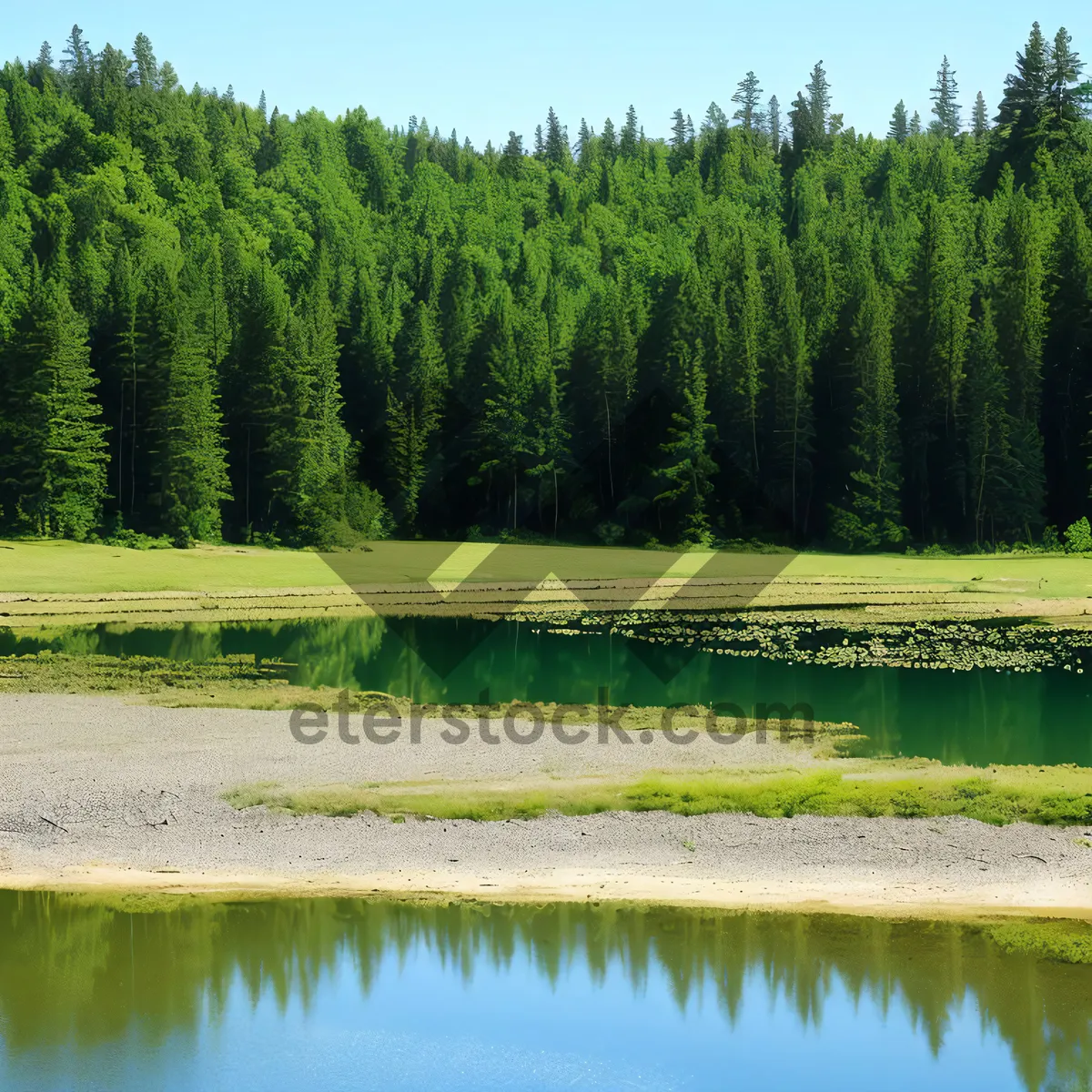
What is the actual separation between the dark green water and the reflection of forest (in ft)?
34.1

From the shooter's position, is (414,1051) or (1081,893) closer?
(414,1051)

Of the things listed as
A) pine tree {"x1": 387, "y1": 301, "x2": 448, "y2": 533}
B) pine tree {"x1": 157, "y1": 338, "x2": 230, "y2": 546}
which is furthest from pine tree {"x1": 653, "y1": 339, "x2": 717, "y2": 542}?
pine tree {"x1": 157, "y1": 338, "x2": 230, "y2": 546}

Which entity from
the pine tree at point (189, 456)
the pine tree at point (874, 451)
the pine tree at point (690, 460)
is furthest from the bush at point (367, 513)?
the pine tree at point (874, 451)

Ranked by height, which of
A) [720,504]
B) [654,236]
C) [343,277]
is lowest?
[720,504]

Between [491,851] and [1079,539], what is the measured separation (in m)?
61.3

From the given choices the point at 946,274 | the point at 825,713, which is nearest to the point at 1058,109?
the point at 946,274

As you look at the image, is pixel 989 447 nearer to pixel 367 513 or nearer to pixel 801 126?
pixel 367 513

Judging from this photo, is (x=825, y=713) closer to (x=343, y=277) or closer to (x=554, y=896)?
(x=554, y=896)

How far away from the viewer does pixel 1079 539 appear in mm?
73000

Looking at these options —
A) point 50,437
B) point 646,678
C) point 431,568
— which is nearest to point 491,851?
point 646,678

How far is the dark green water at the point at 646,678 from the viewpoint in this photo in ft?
94.1

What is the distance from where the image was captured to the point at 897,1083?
44.0 ft

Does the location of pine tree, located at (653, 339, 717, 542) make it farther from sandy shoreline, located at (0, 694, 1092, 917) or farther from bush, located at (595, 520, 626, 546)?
sandy shoreline, located at (0, 694, 1092, 917)

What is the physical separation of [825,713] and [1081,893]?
12.8 meters
